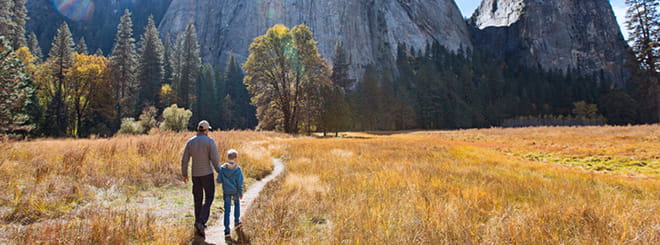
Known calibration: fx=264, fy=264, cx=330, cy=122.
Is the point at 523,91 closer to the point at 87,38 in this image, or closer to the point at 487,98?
the point at 487,98

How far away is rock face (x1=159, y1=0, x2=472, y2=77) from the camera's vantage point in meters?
87.4

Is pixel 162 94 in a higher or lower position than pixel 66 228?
higher

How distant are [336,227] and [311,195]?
2115 mm

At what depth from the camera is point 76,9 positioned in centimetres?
12562

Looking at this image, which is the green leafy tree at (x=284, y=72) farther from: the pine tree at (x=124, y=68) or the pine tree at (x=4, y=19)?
the pine tree at (x=4, y=19)

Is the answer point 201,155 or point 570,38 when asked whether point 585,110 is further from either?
point 201,155

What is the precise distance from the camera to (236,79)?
72.2 metres

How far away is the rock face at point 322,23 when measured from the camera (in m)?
87.4

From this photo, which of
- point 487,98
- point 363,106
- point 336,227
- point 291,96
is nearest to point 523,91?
point 487,98

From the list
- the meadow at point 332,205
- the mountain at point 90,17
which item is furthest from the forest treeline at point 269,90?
the mountain at point 90,17

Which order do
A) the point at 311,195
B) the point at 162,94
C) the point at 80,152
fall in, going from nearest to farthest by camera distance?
the point at 311,195 → the point at 80,152 → the point at 162,94

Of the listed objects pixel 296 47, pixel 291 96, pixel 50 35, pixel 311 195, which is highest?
pixel 50 35

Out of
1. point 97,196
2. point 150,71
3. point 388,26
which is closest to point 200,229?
point 97,196

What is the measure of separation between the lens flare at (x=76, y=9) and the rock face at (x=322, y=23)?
177ft
